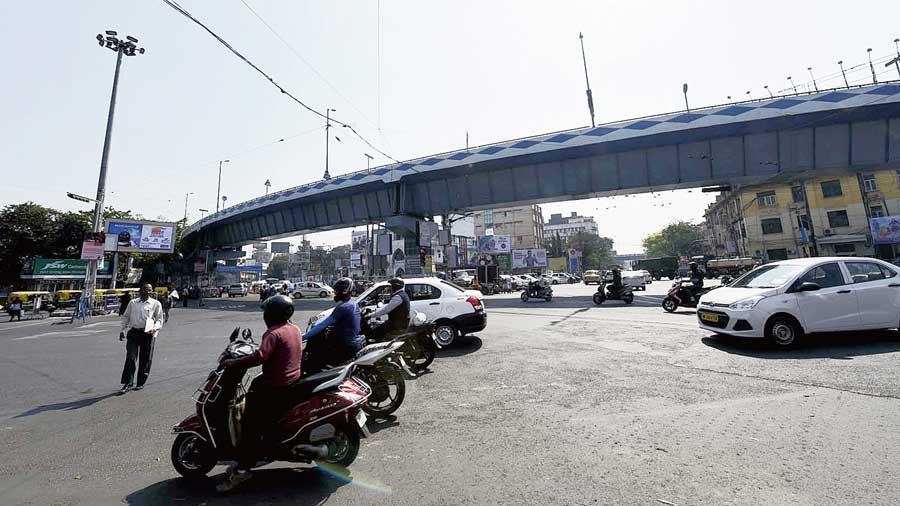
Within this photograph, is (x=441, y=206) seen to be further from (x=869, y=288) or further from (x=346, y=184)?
(x=869, y=288)

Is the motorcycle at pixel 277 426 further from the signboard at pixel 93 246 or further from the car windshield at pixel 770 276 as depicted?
A: the signboard at pixel 93 246

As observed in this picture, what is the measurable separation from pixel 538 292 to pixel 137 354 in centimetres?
1767

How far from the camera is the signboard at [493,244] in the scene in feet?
200

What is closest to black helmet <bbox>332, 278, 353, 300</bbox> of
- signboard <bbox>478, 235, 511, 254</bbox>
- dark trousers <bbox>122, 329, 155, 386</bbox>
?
dark trousers <bbox>122, 329, 155, 386</bbox>

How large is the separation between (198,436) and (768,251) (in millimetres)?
55452

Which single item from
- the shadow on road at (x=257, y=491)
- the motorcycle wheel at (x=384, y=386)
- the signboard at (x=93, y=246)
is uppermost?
the signboard at (x=93, y=246)

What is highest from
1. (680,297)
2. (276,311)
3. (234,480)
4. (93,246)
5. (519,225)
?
(519,225)

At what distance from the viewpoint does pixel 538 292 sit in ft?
66.9

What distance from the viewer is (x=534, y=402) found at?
452 centimetres

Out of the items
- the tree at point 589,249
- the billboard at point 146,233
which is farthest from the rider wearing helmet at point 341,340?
the tree at point 589,249

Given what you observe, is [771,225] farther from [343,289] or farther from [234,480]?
[234,480]

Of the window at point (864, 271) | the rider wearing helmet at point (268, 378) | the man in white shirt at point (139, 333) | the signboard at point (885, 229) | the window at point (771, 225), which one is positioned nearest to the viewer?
the rider wearing helmet at point (268, 378)

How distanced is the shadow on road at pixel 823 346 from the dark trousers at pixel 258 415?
23.8 ft

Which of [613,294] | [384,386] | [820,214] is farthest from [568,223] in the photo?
[384,386]
